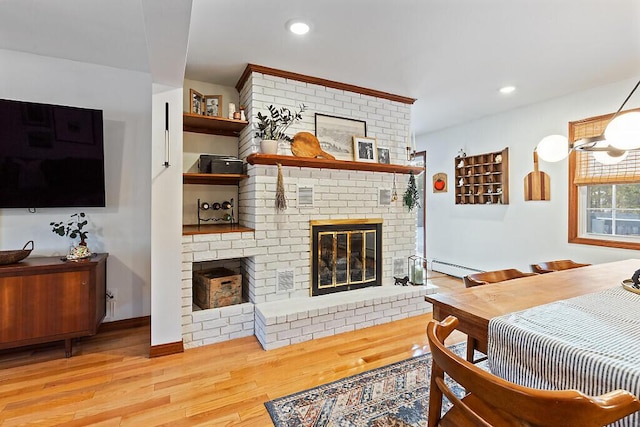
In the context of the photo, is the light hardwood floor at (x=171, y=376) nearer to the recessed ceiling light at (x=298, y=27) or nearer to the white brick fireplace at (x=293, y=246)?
the white brick fireplace at (x=293, y=246)

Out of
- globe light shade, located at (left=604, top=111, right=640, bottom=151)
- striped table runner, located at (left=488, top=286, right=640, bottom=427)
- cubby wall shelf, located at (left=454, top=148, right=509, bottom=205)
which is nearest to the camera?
striped table runner, located at (left=488, top=286, right=640, bottom=427)

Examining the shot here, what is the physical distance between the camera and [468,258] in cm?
471

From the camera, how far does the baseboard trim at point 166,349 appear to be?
8.07 feet

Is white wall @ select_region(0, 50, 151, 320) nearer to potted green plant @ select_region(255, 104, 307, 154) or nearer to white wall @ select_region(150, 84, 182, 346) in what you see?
white wall @ select_region(150, 84, 182, 346)

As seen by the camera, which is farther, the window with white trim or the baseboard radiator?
the baseboard radiator

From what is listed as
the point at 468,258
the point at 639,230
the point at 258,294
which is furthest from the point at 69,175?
the point at 639,230

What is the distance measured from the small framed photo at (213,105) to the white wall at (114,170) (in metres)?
0.61

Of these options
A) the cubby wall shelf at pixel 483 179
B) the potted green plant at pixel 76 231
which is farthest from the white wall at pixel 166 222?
the cubby wall shelf at pixel 483 179

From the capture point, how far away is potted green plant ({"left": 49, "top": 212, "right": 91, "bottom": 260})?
100 inches

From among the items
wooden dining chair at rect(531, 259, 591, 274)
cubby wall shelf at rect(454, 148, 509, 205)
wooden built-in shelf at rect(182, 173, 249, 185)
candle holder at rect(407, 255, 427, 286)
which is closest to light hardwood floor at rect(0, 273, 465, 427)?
candle holder at rect(407, 255, 427, 286)

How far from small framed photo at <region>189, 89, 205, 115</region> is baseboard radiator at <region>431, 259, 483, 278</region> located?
4265 millimetres

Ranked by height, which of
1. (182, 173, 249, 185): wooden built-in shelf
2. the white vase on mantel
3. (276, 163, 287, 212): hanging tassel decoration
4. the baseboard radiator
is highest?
the white vase on mantel

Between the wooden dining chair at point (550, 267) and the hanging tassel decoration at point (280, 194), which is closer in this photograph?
the wooden dining chair at point (550, 267)

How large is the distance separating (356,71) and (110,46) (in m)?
2.13
